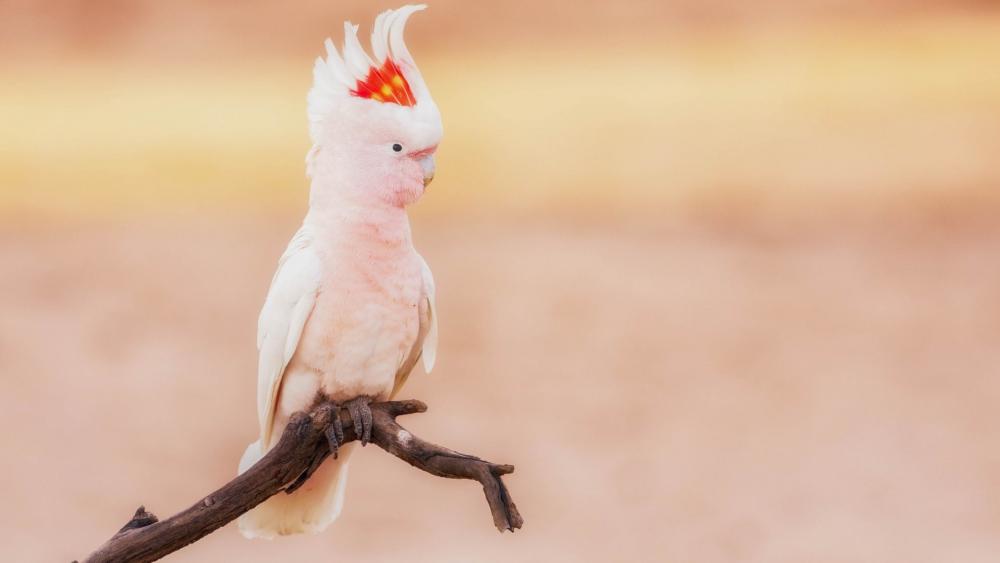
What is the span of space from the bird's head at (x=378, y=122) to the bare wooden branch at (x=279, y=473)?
1.14 ft

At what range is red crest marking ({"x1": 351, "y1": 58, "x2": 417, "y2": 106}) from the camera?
73.4 inches

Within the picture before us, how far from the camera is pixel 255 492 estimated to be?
182 cm

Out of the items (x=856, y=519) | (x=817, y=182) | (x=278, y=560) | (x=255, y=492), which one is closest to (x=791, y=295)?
(x=817, y=182)

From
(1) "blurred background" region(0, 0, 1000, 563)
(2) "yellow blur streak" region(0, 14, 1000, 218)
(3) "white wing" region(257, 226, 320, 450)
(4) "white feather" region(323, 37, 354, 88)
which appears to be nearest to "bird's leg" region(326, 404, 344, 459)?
(3) "white wing" region(257, 226, 320, 450)

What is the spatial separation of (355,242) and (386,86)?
0.80 feet

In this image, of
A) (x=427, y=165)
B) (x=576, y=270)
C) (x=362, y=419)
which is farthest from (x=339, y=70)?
(x=576, y=270)

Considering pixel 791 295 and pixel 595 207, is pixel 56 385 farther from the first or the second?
pixel 791 295

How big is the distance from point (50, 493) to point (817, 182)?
284 centimetres

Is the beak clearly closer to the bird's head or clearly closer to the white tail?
the bird's head

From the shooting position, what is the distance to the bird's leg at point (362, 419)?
1.88 meters

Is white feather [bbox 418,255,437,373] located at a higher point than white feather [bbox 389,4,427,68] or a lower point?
lower

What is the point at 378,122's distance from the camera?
6.05 feet

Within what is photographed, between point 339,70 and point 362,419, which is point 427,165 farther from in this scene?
point 362,419

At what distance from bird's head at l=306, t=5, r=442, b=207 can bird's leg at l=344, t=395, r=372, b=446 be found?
12.6 inches
